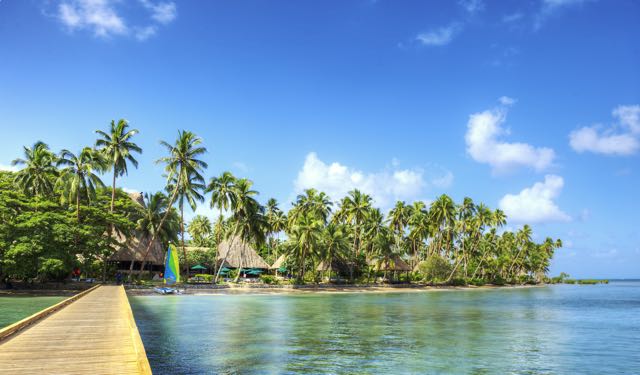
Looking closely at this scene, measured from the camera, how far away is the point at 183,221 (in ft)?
185

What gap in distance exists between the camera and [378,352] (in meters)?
17.2

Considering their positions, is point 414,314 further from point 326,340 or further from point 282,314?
point 326,340

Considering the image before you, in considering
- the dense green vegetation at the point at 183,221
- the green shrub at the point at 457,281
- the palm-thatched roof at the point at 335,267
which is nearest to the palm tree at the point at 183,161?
the dense green vegetation at the point at 183,221

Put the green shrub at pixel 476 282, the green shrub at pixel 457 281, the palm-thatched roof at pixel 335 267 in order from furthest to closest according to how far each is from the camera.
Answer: the green shrub at pixel 476 282 < the green shrub at pixel 457 281 < the palm-thatched roof at pixel 335 267

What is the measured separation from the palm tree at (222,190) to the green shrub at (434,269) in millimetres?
38202

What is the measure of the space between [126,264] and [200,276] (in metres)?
10.1

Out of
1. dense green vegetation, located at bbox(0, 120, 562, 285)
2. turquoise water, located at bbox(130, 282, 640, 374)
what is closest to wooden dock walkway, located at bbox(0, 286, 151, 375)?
turquoise water, located at bbox(130, 282, 640, 374)

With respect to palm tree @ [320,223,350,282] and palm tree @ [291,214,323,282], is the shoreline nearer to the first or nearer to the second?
palm tree @ [291,214,323,282]

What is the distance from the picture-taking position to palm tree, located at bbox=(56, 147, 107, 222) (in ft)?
144

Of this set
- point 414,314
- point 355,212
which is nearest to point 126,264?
point 355,212

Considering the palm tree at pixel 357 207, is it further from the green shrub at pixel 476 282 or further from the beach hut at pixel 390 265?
the green shrub at pixel 476 282

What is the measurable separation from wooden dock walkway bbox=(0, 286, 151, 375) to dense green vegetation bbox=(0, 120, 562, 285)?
27.2 metres

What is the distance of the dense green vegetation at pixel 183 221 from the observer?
38906 millimetres

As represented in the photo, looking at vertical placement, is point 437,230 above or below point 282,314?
above
